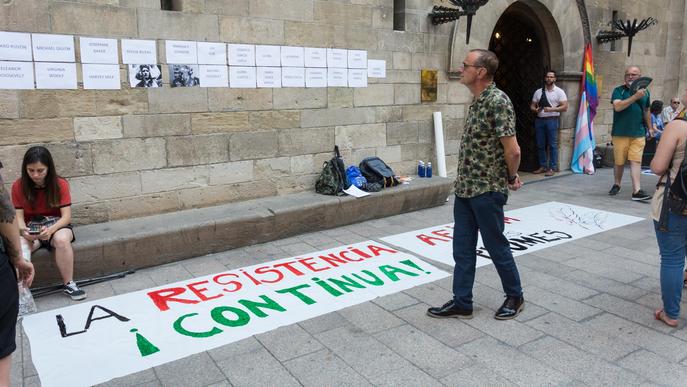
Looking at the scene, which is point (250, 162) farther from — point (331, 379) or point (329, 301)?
point (331, 379)

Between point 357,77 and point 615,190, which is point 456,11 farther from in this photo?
point 615,190

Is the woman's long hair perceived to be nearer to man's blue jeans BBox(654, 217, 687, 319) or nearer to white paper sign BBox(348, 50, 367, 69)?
white paper sign BBox(348, 50, 367, 69)

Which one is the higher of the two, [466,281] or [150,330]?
[466,281]

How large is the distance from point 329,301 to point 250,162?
254cm

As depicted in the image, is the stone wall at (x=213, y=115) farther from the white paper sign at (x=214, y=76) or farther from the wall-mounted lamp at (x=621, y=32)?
the wall-mounted lamp at (x=621, y=32)

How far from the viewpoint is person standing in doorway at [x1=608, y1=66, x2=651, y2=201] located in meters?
7.60

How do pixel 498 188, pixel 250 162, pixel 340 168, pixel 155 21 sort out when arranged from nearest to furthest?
pixel 498 188
pixel 155 21
pixel 250 162
pixel 340 168

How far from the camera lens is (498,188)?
11.8 feet

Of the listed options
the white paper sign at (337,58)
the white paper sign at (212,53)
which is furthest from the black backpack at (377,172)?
the white paper sign at (212,53)

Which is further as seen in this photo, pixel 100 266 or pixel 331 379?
pixel 100 266

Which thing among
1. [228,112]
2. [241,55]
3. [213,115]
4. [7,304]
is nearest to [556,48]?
[241,55]

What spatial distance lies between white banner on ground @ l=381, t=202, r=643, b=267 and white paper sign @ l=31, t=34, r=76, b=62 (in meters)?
3.68

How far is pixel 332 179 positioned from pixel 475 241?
3.03 metres

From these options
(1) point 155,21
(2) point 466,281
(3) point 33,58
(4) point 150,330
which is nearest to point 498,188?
(2) point 466,281
